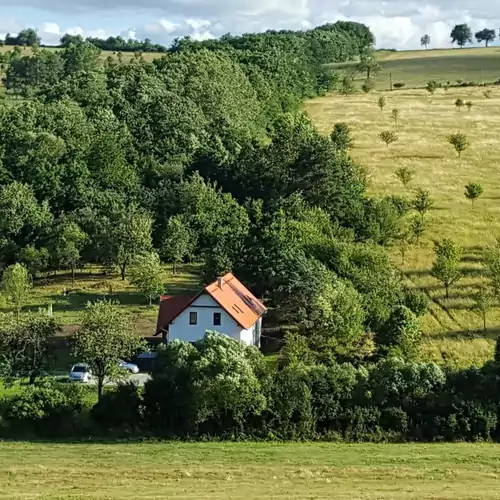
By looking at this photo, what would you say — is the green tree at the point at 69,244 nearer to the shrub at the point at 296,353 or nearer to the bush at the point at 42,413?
the shrub at the point at 296,353

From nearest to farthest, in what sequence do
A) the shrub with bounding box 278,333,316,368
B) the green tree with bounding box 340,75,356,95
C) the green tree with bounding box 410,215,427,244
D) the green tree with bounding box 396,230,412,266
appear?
the shrub with bounding box 278,333,316,368 < the green tree with bounding box 396,230,412,266 < the green tree with bounding box 410,215,427,244 < the green tree with bounding box 340,75,356,95

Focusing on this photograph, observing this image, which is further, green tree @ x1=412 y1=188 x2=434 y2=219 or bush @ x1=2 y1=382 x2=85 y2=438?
green tree @ x1=412 y1=188 x2=434 y2=219

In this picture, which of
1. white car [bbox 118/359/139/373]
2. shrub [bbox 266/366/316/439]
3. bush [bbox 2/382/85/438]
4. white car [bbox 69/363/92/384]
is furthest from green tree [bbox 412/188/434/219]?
bush [bbox 2/382/85/438]

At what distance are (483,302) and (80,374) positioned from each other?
65.4 ft

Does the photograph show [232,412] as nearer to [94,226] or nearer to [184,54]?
[94,226]

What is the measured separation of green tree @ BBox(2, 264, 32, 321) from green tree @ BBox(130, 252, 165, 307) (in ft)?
19.8

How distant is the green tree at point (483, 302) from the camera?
142ft

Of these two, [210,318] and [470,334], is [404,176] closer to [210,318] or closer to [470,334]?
[470,334]

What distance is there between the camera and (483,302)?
43125mm

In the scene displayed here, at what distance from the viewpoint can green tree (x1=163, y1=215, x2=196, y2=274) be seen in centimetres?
5722

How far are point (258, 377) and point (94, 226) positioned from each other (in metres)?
29.2

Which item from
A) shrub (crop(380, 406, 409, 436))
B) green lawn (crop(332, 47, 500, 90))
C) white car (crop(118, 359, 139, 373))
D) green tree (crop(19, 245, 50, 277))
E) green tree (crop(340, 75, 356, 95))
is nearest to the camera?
shrub (crop(380, 406, 409, 436))

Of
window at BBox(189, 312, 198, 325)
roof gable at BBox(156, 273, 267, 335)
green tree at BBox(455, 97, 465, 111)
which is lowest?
window at BBox(189, 312, 198, 325)

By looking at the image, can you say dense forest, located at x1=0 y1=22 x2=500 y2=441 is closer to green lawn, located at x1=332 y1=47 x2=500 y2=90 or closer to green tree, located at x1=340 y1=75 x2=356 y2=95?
green tree, located at x1=340 y1=75 x2=356 y2=95
